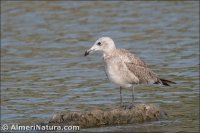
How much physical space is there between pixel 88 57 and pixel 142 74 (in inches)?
303

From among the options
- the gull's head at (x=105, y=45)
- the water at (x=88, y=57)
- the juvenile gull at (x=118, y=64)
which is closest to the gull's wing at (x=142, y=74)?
the juvenile gull at (x=118, y=64)

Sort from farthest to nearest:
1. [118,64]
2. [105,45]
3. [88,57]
→ [88,57], [105,45], [118,64]

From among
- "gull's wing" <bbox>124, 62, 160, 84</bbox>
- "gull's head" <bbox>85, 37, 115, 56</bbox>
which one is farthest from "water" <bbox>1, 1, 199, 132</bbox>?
"gull's head" <bbox>85, 37, 115, 56</bbox>

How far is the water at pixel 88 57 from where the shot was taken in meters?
15.3

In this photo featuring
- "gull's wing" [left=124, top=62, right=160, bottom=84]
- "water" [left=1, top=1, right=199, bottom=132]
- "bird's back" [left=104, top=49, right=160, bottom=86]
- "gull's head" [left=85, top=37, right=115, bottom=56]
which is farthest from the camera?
"water" [left=1, top=1, right=199, bottom=132]

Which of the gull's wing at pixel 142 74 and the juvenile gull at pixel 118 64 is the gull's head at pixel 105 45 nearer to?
the juvenile gull at pixel 118 64

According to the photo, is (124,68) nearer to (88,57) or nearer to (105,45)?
(105,45)

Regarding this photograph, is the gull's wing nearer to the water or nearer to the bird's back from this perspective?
the bird's back

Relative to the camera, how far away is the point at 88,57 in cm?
2106

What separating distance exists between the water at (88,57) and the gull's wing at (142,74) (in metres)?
0.79

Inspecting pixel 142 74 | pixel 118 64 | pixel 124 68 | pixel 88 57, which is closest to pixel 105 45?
pixel 118 64

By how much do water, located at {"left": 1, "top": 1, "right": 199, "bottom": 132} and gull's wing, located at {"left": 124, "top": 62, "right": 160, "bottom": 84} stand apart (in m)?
0.79

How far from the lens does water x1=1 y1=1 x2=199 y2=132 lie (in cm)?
1532

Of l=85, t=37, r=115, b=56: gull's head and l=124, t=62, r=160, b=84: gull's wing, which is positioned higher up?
l=85, t=37, r=115, b=56: gull's head
